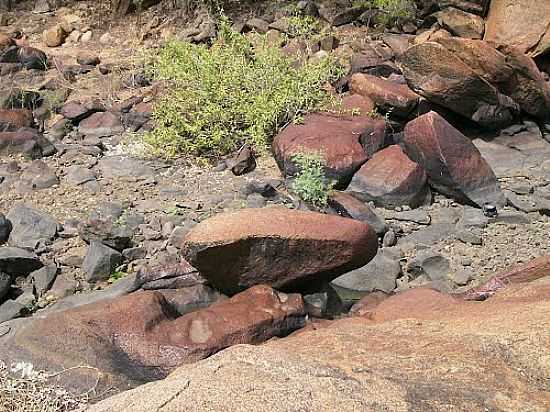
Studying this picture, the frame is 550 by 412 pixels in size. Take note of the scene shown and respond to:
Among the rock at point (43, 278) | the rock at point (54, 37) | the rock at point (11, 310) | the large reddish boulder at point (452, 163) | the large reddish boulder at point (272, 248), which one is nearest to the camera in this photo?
the large reddish boulder at point (272, 248)

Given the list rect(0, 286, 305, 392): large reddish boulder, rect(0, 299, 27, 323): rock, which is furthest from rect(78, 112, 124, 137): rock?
rect(0, 286, 305, 392): large reddish boulder

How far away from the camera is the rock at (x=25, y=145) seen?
21.1ft

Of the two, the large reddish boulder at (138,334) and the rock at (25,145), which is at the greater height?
the large reddish boulder at (138,334)

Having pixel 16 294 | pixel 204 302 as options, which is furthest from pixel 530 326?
pixel 16 294

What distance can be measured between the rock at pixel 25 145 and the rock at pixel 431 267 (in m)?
3.55

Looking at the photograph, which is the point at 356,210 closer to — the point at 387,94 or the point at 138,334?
the point at 387,94

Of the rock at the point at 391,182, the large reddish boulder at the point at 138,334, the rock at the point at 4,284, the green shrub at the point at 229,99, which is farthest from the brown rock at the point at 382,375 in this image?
the green shrub at the point at 229,99

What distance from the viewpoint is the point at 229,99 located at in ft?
20.9

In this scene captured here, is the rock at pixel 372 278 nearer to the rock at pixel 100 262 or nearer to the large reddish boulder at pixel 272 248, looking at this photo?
the large reddish boulder at pixel 272 248

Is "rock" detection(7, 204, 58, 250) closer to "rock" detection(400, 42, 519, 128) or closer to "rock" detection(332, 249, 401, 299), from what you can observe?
"rock" detection(332, 249, 401, 299)

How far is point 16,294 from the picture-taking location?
4461 millimetres

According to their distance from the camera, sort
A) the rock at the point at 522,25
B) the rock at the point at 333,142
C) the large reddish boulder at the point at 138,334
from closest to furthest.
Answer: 1. the large reddish boulder at the point at 138,334
2. the rock at the point at 333,142
3. the rock at the point at 522,25

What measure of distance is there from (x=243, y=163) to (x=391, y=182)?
1230mm

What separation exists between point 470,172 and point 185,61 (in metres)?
2.90
